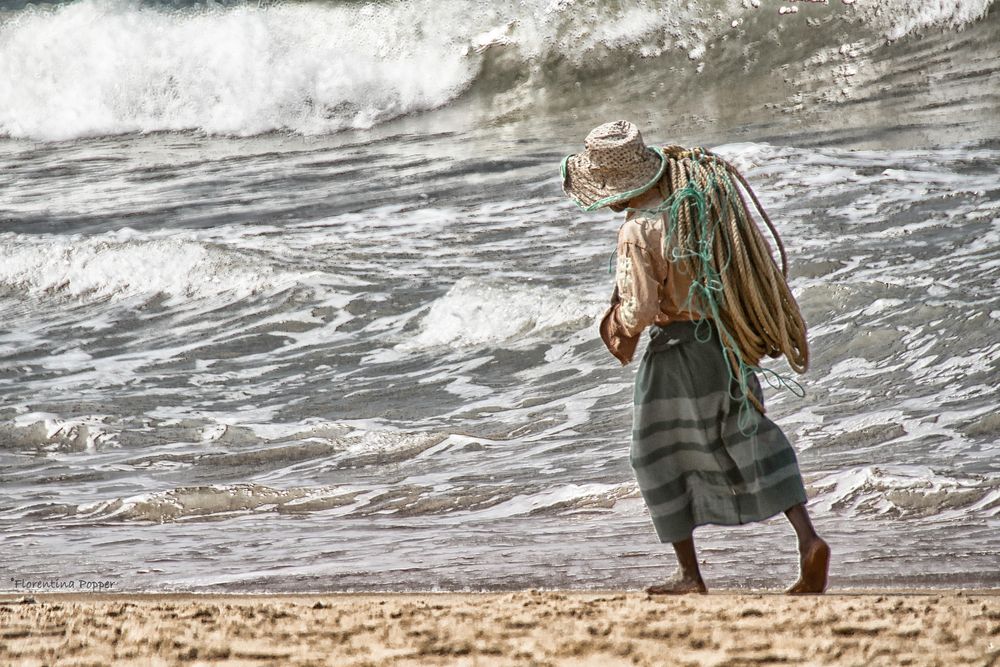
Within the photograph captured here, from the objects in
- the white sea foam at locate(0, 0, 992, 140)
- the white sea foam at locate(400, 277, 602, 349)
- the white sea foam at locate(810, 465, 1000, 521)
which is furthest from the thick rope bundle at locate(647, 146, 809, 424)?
the white sea foam at locate(0, 0, 992, 140)

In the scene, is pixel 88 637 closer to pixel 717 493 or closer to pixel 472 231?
pixel 717 493

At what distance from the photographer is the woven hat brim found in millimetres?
2094

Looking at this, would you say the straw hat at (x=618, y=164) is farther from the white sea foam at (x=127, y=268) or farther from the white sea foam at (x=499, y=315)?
the white sea foam at (x=127, y=268)

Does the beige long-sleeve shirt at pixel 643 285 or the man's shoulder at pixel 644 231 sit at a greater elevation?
the man's shoulder at pixel 644 231

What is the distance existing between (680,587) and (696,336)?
0.42 metres

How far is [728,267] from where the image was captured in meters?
2.06

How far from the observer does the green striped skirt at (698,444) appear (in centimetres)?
207

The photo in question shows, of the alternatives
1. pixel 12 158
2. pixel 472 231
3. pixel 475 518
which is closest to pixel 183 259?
pixel 472 231

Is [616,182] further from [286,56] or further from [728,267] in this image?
[286,56]

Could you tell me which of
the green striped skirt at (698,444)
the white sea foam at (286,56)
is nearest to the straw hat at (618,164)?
the green striped skirt at (698,444)

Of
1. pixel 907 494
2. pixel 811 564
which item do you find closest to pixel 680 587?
pixel 811 564

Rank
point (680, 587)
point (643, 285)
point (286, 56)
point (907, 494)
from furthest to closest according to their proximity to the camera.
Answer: point (286, 56), point (907, 494), point (680, 587), point (643, 285)

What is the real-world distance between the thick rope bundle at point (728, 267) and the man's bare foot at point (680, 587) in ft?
0.95

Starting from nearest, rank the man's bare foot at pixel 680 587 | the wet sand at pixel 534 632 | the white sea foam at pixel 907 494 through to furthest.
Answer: the wet sand at pixel 534 632 < the man's bare foot at pixel 680 587 < the white sea foam at pixel 907 494
